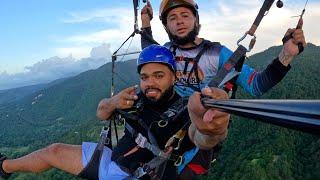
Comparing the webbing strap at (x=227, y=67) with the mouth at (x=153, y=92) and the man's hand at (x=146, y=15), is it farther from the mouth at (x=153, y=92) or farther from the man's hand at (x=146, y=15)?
the man's hand at (x=146, y=15)

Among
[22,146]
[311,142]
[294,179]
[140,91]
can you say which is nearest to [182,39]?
[140,91]

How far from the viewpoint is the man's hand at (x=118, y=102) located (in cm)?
428

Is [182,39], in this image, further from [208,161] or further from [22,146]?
[22,146]

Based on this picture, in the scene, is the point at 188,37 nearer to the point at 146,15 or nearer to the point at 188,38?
the point at 188,38

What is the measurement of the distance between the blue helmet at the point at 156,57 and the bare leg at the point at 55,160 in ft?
4.06

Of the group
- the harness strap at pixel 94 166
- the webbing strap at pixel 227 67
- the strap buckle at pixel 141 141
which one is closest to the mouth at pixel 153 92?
the strap buckle at pixel 141 141

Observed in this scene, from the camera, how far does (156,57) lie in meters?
4.29

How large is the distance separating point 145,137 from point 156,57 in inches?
32.7

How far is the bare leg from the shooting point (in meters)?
4.64

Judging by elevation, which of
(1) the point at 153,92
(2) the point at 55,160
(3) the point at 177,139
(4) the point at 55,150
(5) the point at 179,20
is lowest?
(2) the point at 55,160

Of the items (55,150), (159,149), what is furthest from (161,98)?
(55,150)

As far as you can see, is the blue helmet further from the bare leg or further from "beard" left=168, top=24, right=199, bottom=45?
the bare leg

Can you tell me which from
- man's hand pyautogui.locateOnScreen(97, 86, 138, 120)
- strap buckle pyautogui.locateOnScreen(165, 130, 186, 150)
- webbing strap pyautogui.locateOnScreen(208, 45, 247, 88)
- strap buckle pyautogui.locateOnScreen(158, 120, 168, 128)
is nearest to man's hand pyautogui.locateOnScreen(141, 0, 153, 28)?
man's hand pyautogui.locateOnScreen(97, 86, 138, 120)

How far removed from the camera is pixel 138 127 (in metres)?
4.37
